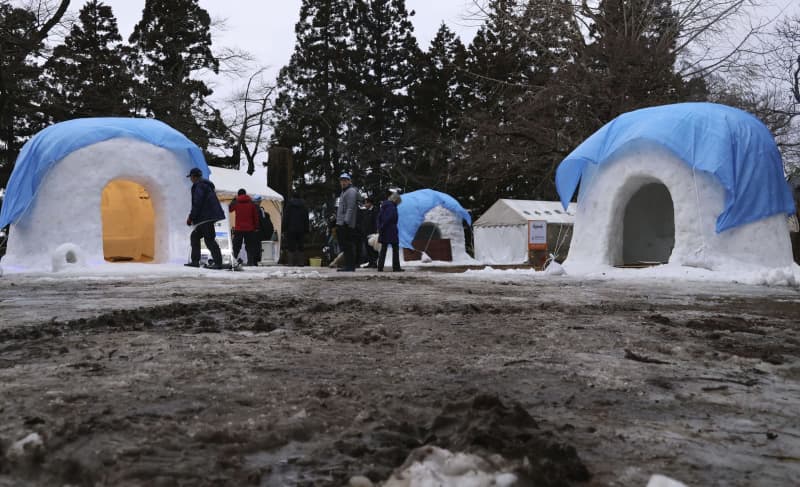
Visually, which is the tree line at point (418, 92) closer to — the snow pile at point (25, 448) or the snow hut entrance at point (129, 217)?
the snow hut entrance at point (129, 217)

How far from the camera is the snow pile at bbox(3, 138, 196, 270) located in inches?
486

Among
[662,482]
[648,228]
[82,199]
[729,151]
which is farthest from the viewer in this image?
[648,228]

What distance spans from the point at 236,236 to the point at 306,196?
19480mm

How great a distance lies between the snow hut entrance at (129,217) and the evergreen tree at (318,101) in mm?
15741

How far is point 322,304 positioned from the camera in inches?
195

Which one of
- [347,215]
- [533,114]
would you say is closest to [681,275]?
[347,215]

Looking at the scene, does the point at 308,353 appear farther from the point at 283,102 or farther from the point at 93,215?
the point at 283,102

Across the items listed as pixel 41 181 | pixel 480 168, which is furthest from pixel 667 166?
pixel 480 168

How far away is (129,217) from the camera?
17.2 m

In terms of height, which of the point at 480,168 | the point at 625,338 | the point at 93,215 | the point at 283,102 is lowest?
the point at 625,338

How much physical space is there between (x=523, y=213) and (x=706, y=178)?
35.5ft

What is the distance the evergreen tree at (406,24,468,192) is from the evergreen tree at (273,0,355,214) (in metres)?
3.38

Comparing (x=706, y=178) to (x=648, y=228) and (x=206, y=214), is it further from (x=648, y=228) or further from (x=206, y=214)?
(x=206, y=214)

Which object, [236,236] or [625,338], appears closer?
[625,338]
